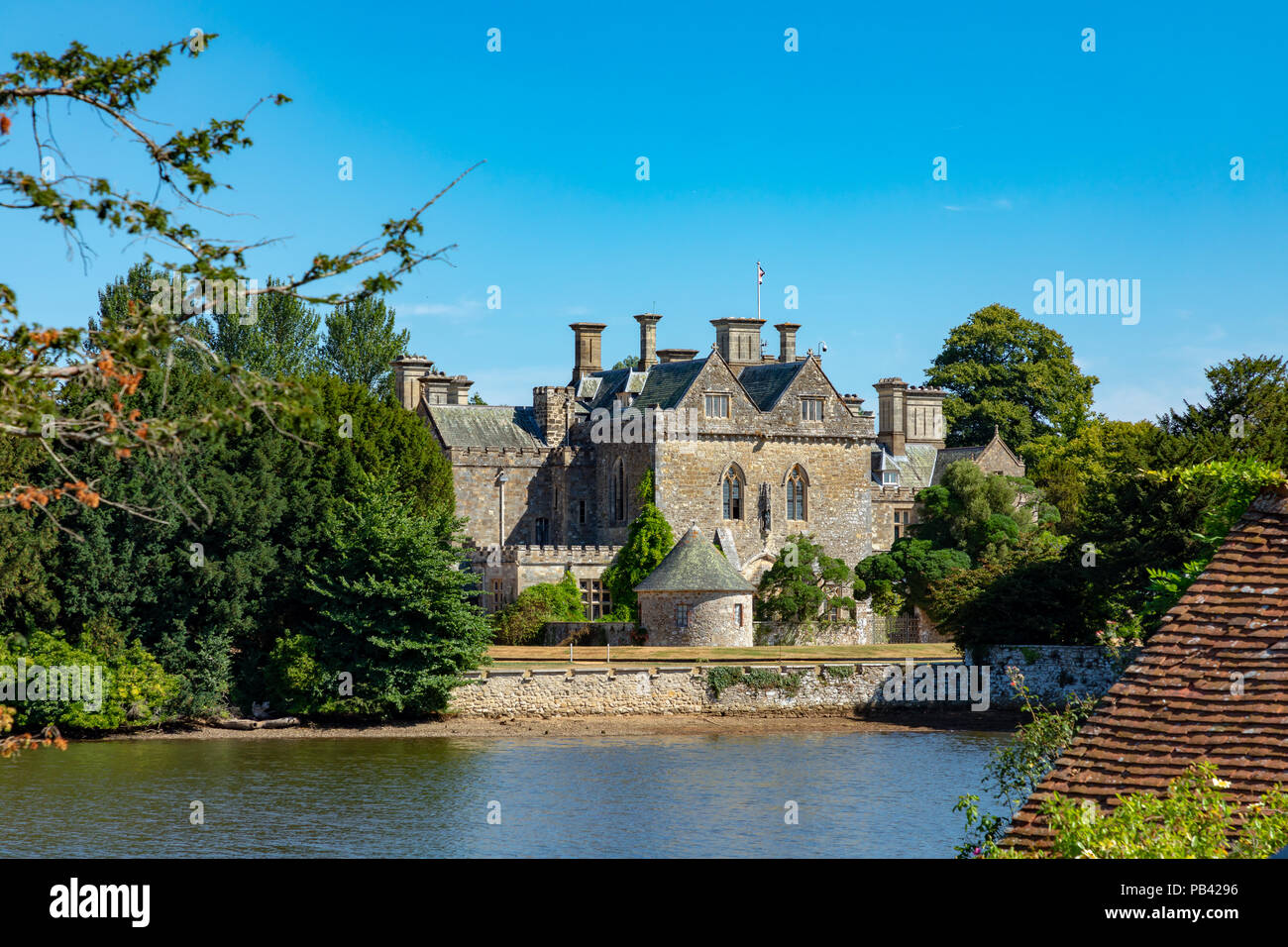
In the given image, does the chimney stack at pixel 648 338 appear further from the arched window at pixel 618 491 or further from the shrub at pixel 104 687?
the shrub at pixel 104 687

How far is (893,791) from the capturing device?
99.1ft

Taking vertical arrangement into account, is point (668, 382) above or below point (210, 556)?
above

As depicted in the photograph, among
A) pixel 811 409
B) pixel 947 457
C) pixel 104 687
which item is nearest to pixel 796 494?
pixel 811 409

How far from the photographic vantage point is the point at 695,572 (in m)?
47.4

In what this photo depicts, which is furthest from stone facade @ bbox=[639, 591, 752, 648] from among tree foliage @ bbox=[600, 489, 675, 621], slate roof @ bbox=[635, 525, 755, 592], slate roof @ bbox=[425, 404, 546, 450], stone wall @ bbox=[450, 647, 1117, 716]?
slate roof @ bbox=[425, 404, 546, 450]

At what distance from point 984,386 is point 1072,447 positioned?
33.6 ft

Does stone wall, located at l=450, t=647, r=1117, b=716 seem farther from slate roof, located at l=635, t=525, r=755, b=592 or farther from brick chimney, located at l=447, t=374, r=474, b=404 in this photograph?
brick chimney, located at l=447, t=374, r=474, b=404

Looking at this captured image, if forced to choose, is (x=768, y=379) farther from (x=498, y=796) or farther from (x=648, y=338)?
(x=498, y=796)

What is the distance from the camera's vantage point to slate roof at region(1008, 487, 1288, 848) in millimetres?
8516

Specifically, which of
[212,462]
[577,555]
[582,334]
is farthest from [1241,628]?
[582,334]

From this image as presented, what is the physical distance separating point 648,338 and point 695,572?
1392 cm

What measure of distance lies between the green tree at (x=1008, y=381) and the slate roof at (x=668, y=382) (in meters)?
24.5

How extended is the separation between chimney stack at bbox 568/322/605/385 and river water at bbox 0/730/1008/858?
82.6ft

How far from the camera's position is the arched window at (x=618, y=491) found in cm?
5578
